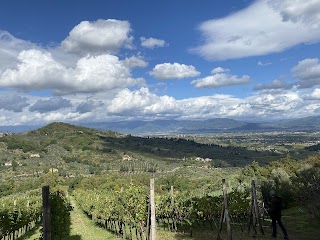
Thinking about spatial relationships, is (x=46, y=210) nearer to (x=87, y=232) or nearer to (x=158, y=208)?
(x=158, y=208)

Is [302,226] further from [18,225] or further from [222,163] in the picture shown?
[222,163]

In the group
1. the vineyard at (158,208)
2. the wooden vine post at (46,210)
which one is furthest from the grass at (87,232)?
the wooden vine post at (46,210)

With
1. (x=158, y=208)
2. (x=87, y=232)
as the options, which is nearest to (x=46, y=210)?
(x=158, y=208)

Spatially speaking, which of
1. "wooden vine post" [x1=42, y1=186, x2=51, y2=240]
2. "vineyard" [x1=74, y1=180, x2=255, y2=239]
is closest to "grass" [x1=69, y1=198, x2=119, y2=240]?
"vineyard" [x1=74, y1=180, x2=255, y2=239]

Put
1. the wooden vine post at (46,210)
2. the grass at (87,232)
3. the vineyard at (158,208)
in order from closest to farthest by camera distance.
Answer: the wooden vine post at (46,210) < the vineyard at (158,208) < the grass at (87,232)

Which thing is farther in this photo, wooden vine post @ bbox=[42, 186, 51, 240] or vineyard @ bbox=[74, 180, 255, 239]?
vineyard @ bbox=[74, 180, 255, 239]

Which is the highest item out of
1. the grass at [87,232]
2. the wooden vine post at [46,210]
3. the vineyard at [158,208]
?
the wooden vine post at [46,210]

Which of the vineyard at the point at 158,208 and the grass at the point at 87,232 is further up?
the vineyard at the point at 158,208

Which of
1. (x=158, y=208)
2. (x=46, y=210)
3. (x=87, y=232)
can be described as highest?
(x=46, y=210)

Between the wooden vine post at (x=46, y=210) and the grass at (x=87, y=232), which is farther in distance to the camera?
the grass at (x=87, y=232)

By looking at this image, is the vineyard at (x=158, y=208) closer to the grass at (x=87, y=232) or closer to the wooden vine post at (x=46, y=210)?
the grass at (x=87, y=232)

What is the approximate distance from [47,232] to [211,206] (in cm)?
2173

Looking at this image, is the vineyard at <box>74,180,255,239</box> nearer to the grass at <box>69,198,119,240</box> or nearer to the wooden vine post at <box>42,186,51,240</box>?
the grass at <box>69,198,119,240</box>

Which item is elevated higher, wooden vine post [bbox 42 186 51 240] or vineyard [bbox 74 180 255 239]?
wooden vine post [bbox 42 186 51 240]
